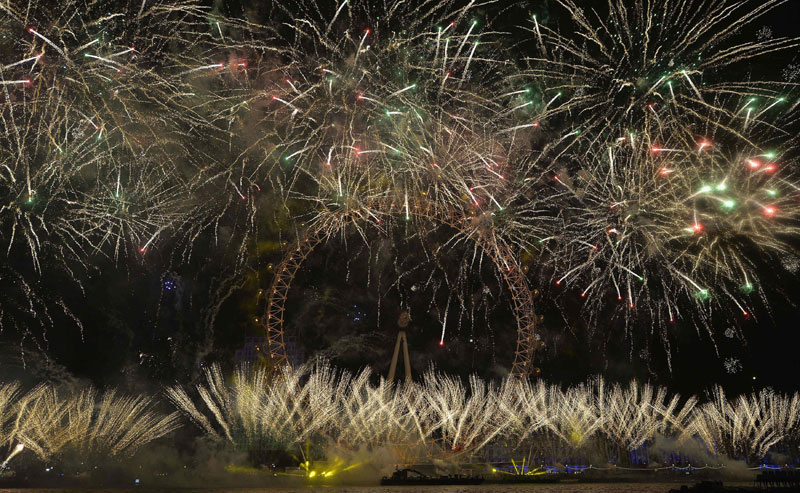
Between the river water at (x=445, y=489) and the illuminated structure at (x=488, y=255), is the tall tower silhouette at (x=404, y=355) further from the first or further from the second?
the river water at (x=445, y=489)

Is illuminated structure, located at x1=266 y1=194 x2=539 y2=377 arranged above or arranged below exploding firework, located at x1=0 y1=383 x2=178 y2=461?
above

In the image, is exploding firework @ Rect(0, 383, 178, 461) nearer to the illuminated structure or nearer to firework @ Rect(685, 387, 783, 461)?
the illuminated structure

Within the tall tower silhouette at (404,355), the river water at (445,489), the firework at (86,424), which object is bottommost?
the river water at (445,489)

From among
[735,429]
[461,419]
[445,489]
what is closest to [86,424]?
[445,489]

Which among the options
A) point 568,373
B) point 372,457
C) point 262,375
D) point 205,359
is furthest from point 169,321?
point 568,373

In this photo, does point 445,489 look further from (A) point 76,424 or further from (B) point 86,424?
(A) point 76,424

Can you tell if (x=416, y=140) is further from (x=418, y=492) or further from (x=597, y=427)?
(x=597, y=427)

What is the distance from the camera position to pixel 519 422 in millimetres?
31125

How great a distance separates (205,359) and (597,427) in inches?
891

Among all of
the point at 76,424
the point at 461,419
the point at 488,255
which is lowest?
the point at 76,424

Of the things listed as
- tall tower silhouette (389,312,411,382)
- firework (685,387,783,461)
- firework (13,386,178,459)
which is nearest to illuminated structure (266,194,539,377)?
tall tower silhouette (389,312,411,382)

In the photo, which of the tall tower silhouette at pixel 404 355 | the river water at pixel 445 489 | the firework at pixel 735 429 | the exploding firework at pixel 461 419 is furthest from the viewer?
the firework at pixel 735 429

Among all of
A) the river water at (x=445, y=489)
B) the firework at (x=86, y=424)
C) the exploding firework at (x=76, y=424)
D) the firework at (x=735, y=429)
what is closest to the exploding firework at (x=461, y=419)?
the firework at (x=735, y=429)

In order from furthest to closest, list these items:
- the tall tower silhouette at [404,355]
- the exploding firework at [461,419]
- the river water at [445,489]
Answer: the tall tower silhouette at [404,355] < the exploding firework at [461,419] < the river water at [445,489]
